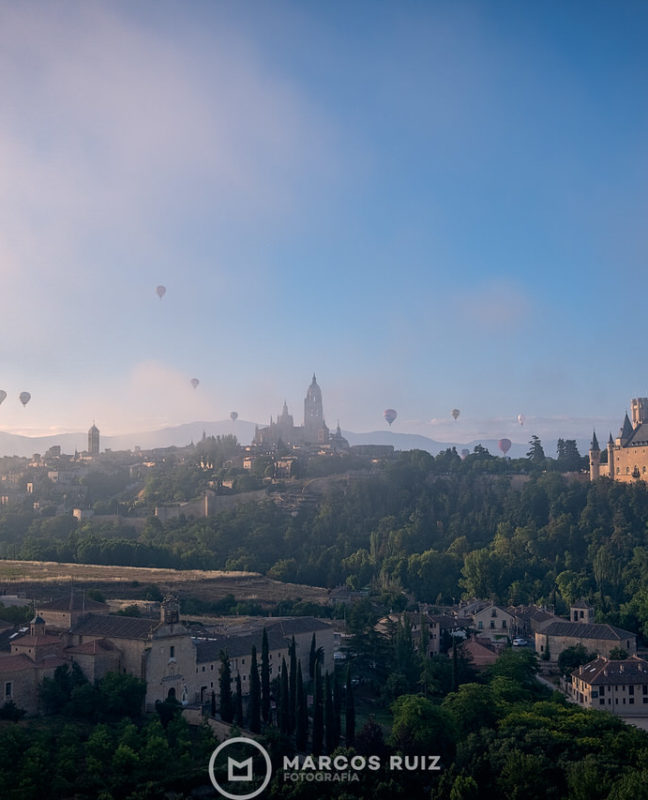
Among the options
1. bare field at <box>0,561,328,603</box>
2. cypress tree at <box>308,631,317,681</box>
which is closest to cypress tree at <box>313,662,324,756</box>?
cypress tree at <box>308,631,317,681</box>

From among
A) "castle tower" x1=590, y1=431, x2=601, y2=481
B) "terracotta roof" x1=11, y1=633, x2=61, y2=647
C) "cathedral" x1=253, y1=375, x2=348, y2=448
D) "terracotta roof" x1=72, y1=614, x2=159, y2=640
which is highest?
"cathedral" x1=253, y1=375, x2=348, y2=448

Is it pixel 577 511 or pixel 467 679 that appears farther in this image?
pixel 577 511

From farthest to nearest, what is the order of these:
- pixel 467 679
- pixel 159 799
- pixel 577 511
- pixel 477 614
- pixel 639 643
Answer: pixel 577 511 → pixel 477 614 → pixel 639 643 → pixel 467 679 → pixel 159 799

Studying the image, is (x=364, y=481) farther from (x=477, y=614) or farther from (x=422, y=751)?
(x=422, y=751)

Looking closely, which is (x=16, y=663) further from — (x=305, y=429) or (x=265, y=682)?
(x=305, y=429)

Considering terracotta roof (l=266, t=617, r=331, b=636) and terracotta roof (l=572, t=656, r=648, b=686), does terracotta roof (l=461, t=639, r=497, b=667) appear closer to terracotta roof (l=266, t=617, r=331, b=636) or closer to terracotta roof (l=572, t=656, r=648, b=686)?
terracotta roof (l=572, t=656, r=648, b=686)

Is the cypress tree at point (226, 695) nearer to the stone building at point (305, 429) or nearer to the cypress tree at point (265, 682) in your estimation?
the cypress tree at point (265, 682)

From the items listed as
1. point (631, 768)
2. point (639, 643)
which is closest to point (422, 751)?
point (631, 768)
